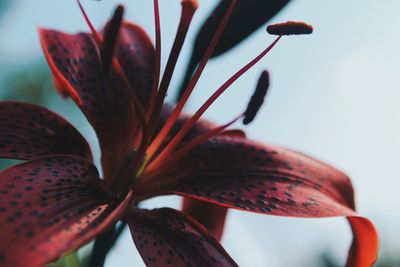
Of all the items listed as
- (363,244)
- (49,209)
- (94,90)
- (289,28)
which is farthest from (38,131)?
(363,244)

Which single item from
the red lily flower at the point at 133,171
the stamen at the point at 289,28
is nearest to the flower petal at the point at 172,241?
the red lily flower at the point at 133,171

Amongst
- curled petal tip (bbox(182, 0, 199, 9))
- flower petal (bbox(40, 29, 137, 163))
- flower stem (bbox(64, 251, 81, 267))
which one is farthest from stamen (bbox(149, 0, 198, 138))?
flower stem (bbox(64, 251, 81, 267))

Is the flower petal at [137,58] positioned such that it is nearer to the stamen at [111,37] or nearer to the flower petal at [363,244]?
the stamen at [111,37]

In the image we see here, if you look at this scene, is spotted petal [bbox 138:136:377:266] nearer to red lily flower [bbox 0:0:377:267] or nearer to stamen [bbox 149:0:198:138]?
red lily flower [bbox 0:0:377:267]

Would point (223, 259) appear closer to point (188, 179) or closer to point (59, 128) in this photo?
point (188, 179)

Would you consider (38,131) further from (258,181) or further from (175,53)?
(258,181)
